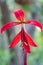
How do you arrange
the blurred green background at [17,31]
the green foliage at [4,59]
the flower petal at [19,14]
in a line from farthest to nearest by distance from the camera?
1. the blurred green background at [17,31]
2. the green foliage at [4,59]
3. the flower petal at [19,14]

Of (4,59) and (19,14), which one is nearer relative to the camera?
(19,14)

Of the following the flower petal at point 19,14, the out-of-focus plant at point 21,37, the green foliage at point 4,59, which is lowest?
the green foliage at point 4,59

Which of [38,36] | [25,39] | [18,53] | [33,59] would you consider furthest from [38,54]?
[25,39]

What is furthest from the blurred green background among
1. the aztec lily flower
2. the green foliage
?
the aztec lily flower

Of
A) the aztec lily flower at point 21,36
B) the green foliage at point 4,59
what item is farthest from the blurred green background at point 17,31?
the aztec lily flower at point 21,36

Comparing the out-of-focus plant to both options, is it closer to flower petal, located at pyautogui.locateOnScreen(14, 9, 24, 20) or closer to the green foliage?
flower petal, located at pyautogui.locateOnScreen(14, 9, 24, 20)

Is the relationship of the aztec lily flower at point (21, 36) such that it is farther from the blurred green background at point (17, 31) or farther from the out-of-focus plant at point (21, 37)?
the blurred green background at point (17, 31)

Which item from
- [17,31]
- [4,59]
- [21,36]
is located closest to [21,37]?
[21,36]

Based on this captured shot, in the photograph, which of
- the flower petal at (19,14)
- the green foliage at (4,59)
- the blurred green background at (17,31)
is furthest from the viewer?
the blurred green background at (17,31)

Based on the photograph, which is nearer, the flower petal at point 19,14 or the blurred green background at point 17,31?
the flower petal at point 19,14

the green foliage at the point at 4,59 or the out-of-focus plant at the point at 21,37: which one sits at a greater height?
the out-of-focus plant at the point at 21,37

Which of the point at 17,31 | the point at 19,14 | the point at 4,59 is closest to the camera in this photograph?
the point at 19,14

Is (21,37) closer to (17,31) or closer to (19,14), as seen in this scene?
(19,14)
